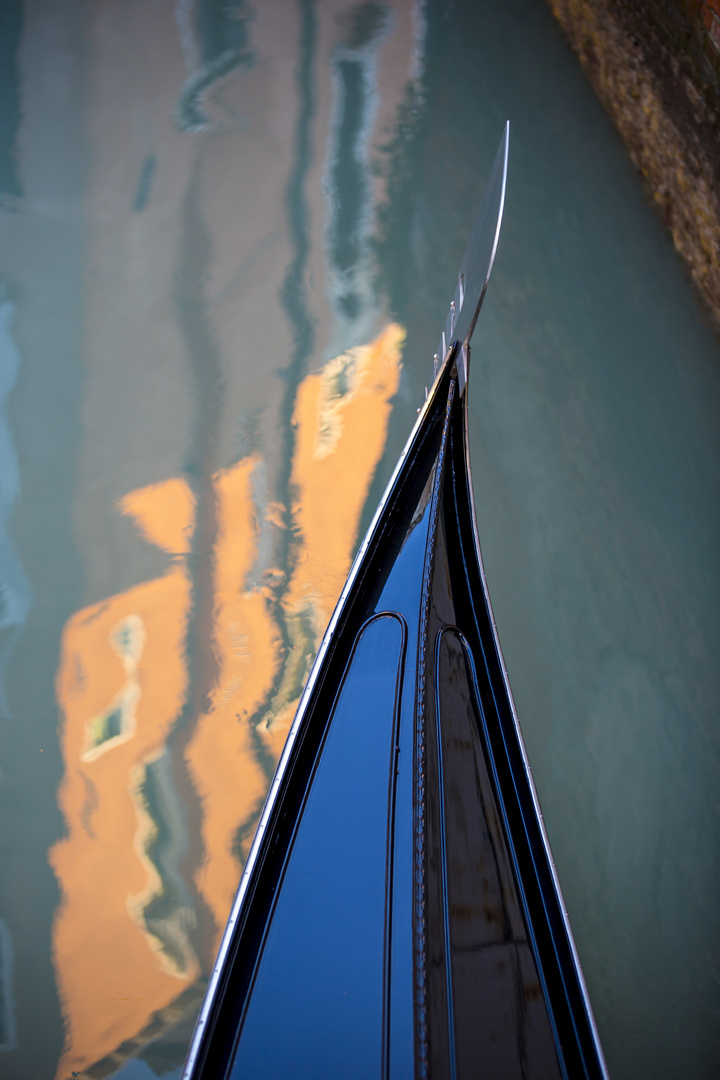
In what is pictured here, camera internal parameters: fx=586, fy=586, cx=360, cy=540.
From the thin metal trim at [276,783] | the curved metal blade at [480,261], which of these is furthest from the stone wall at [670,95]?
the thin metal trim at [276,783]

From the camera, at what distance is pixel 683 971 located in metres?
1.11

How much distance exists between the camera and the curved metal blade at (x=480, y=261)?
36.4 inches

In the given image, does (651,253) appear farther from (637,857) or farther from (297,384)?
(637,857)

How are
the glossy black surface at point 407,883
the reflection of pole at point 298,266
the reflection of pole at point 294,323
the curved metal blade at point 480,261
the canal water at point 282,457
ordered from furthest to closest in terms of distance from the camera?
the reflection of pole at point 298,266, the reflection of pole at point 294,323, the canal water at point 282,457, the curved metal blade at point 480,261, the glossy black surface at point 407,883

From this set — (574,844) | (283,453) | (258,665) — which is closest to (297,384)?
(283,453)

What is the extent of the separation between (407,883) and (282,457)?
3.23 ft

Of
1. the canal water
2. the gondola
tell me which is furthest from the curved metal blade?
the canal water

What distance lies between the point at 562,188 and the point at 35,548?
66.2 inches

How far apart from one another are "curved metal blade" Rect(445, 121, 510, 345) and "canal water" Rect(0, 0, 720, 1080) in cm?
33

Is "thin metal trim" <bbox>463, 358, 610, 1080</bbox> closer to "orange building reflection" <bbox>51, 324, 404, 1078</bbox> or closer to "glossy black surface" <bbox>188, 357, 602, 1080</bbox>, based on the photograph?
"glossy black surface" <bbox>188, 357, 602, 1080</bbox>

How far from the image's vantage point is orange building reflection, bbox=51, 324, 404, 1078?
3.87 feet

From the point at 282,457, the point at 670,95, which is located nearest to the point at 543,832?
the point at 282,457

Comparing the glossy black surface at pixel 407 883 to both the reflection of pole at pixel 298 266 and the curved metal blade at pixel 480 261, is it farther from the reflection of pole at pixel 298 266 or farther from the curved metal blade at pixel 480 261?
the reflection of pole at pixel 298 266

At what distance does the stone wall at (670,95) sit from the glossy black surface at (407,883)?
1143 millimetres
